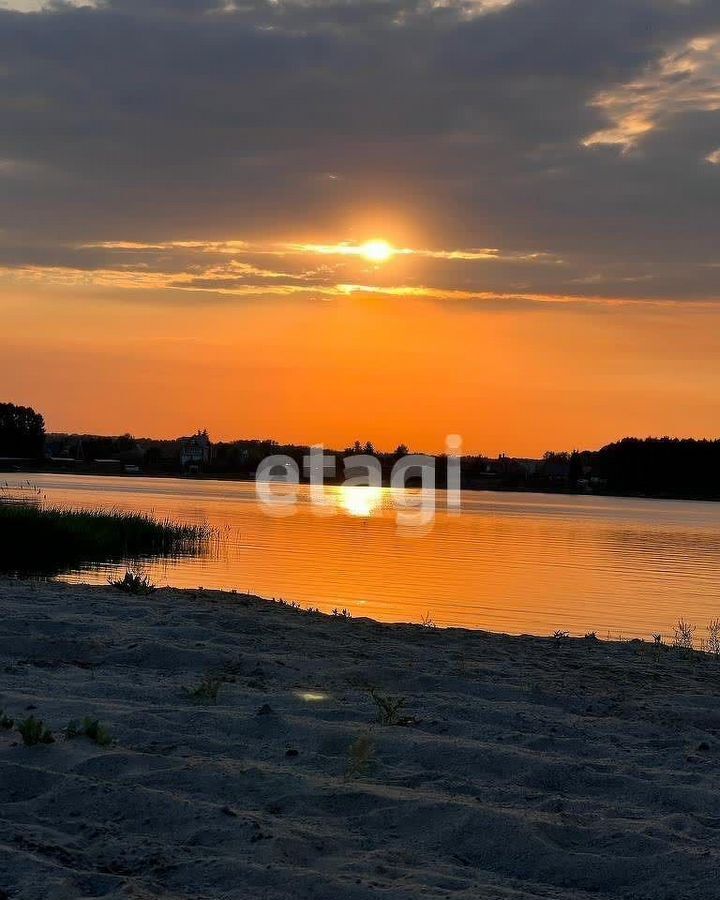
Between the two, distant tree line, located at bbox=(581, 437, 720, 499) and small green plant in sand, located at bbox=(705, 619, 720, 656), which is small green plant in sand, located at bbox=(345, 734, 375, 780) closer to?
small green plant in sand, located at bbox=(705, 619, 720, 656)

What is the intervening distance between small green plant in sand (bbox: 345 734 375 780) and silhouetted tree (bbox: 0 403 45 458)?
606ft

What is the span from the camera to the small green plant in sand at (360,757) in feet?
21.3

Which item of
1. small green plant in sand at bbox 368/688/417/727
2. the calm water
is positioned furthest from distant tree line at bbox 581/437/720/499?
small green plant in sand at bbox 368/688/417/727

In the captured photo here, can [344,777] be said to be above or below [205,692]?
below

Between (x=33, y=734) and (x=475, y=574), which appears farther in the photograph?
(x=475, y=574)

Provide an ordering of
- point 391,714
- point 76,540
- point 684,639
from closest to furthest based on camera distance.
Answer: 1. point 391,714
2. point 684,639
3. point 76,540

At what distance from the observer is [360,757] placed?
656 cm

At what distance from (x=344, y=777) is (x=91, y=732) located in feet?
5.33

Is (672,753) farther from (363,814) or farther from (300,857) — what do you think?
(300,857)

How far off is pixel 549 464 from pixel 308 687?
614ft

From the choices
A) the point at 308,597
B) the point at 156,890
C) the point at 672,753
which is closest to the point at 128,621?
the point at 672,753

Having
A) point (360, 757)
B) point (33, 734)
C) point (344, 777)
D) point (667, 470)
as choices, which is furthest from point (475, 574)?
point (667, 470)

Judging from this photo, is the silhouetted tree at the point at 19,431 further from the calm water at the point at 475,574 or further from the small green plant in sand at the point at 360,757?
the small green plant in sand at the point at 360,757

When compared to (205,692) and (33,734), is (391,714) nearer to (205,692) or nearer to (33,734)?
(205,692)
